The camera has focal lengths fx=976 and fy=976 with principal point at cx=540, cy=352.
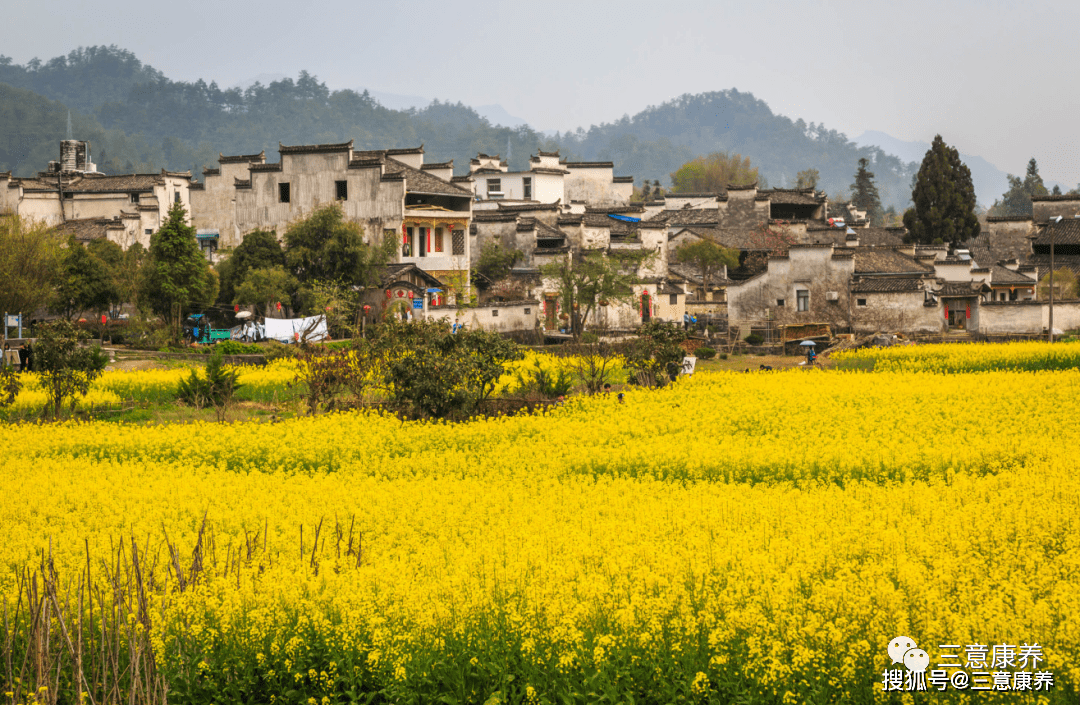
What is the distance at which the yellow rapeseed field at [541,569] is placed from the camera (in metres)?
7.47

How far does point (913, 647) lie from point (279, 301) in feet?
123

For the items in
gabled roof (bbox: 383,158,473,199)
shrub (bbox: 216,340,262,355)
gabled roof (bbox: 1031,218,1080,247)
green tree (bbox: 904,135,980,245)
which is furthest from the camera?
green tree (bbox: 904,135,980,245)

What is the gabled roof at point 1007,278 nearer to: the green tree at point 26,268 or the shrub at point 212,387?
the shrub at point 212,387

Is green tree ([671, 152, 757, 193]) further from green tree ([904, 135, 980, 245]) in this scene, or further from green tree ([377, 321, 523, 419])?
green tree ([377, 321, 523, 419])

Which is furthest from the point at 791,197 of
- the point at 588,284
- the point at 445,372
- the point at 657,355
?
the point at 445,372

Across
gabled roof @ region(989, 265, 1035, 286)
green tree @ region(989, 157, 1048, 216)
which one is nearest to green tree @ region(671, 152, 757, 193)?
green tree @ region(989, 157, 1048, 216)

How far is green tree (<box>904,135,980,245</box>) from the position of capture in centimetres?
6175

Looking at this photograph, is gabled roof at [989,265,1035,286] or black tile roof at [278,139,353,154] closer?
black tile roof at [278,139,353,154]

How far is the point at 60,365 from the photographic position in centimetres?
2209

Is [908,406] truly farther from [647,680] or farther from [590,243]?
[590,243]

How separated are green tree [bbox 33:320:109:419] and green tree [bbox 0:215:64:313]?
50.4 feet

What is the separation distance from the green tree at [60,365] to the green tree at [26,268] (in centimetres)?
1536

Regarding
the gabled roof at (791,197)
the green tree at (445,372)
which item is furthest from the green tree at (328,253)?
the gabled roof at (791,197)

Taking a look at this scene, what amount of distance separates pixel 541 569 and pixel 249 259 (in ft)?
122
